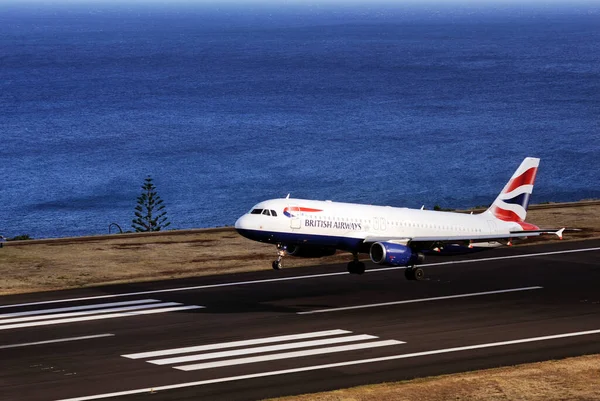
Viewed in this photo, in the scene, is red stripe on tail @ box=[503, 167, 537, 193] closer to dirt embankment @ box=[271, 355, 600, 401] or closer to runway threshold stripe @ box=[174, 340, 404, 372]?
runway threshold stripe @ box=[174, 340, 404, 372]

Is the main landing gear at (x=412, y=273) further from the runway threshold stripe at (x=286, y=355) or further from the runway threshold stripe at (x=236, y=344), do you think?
the runway threshold stripe at (x=286, y=355)

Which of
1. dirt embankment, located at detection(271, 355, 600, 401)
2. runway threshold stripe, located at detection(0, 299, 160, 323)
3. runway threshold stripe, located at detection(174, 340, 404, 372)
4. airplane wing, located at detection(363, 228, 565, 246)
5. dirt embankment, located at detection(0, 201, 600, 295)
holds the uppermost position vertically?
airplane wing, located at detection(363, 228, 565, 246)

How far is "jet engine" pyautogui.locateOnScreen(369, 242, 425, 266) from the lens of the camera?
58812 mm

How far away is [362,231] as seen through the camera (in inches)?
2378

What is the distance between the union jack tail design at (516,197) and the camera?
68438 mm

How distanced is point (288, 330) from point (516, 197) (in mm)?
21752

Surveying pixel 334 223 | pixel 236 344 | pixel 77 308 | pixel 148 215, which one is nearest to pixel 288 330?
pixel 236 344

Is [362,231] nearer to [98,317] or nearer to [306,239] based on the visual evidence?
[306,239]

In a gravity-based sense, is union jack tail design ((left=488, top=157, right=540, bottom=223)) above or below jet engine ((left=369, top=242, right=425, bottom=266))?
above

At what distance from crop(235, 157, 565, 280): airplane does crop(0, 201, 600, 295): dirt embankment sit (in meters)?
13.2

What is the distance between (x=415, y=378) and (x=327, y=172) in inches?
5515

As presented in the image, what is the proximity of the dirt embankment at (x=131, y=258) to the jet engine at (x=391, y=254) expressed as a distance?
15.1m

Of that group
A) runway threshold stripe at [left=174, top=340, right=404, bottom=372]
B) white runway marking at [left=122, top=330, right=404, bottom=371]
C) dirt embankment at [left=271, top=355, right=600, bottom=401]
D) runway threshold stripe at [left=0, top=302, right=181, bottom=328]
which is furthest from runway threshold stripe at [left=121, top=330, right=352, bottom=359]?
runway threshold stripe at [left=0, top=302, right=181, bottom=328]

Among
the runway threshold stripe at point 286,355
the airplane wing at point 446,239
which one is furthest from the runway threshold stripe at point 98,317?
the runway threshold stripe at point 286,355
